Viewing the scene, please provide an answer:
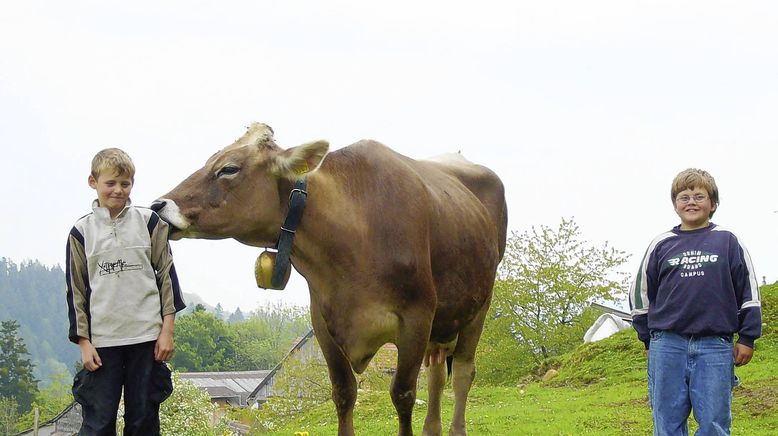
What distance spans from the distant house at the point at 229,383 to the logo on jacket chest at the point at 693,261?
8626cm

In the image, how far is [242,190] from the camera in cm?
573

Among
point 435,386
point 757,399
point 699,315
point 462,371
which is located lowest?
point 757,399

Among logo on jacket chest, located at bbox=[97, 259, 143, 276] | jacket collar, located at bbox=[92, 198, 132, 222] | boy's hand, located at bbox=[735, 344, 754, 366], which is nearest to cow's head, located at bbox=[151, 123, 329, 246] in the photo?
jacket collar, located at bbox=[92, 198, 132, 222]

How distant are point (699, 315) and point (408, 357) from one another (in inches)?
76.4

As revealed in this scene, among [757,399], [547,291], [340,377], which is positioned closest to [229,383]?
[547,291]

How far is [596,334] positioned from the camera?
35344 mm

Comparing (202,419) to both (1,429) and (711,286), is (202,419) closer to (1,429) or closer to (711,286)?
(711,286)

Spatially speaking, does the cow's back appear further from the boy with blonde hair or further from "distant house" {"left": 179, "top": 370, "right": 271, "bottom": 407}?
"distant house" {"left": 179, "top": 370, "right": 271, "bottom": 407}

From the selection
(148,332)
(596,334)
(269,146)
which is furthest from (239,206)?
(596,334)

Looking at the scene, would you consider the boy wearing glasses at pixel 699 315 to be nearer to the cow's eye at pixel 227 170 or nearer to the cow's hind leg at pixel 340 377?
the cow's hind leg at pixel 340 377

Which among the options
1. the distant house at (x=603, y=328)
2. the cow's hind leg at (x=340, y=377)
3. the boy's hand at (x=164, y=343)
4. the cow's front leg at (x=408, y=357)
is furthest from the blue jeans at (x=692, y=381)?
the distant house at (x=603, y=328)

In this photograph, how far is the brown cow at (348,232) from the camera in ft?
18.7

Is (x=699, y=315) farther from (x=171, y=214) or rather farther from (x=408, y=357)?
(x=171, y=214)

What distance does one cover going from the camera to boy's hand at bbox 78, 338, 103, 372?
498 cm
